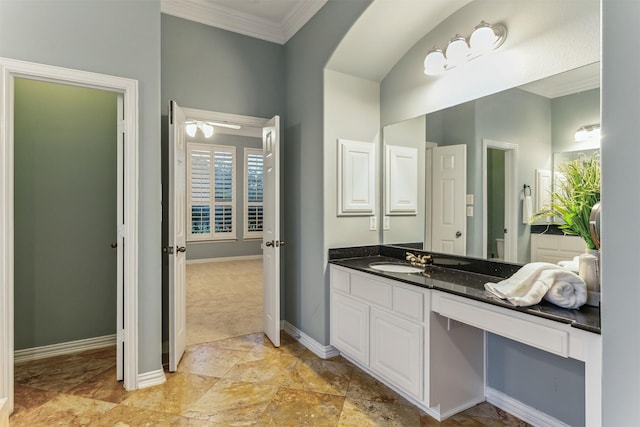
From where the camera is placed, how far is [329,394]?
2.29 meters

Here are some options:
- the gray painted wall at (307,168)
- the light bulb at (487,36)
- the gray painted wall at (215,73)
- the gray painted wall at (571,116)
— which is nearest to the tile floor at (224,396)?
the gray painted wall at (307,168)

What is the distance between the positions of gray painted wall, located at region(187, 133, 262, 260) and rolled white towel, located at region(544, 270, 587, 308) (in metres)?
7.10

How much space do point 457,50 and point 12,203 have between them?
9.87 feet

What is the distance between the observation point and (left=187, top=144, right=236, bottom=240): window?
7469 mm

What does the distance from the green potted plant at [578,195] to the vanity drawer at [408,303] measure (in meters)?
0.85

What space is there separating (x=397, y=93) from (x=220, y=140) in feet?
18.6

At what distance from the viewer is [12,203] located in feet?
6.65

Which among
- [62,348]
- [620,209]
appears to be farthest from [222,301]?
[620,209]

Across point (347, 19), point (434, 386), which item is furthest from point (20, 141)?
point (434, 386)

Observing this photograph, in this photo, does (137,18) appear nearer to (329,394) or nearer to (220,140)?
(329,394)

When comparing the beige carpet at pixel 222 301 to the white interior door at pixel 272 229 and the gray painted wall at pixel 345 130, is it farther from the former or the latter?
the gray painted wall at pixel 345 130

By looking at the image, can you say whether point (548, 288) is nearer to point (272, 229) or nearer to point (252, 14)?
point (272, 229)

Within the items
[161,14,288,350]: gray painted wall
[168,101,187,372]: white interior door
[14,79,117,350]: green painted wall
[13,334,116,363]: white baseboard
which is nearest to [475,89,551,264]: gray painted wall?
[161,14,288,350]: gray painted wall

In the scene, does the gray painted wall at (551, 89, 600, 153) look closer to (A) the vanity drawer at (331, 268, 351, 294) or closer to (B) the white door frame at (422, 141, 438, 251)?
(B) the white door frame at (422, 141, 438, 251)
